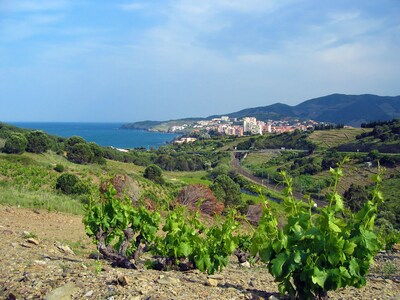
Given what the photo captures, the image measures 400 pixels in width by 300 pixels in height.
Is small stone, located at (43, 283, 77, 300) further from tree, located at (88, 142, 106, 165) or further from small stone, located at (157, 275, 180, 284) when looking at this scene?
tree, located at (88, 142, 106, 165)

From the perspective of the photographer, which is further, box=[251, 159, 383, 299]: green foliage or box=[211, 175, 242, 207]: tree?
box=[211, 175, 242, 207]: tree

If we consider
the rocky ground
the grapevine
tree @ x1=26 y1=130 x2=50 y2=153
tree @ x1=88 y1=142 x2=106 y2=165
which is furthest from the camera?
tree @ x1=88 y1=142 x2=106 y2=165

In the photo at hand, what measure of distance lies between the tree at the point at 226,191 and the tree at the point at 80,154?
1524cm

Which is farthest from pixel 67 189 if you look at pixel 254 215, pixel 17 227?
pixel 17 227

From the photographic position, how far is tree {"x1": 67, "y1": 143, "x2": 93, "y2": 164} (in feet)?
136

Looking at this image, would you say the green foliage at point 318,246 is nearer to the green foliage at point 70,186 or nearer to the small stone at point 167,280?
the small stone at point 167,280

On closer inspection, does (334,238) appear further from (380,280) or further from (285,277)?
(380,280)

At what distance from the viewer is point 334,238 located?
355cm

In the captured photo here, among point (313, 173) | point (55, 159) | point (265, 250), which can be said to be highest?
point (265, 250)

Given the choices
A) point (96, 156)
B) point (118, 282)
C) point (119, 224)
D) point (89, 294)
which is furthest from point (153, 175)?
point (89, 294)

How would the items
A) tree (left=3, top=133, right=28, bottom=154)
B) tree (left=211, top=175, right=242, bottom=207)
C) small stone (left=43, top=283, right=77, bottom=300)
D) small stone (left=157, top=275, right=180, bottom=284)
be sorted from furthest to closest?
tree (left=3, top=133, right=28, bottom=154), tree (left=211, top=175, right=242, bottom=207), small stone (left=157, top=275, right=180, bottom=284), small stone (left=43, top=283, right=77, bottom=300)

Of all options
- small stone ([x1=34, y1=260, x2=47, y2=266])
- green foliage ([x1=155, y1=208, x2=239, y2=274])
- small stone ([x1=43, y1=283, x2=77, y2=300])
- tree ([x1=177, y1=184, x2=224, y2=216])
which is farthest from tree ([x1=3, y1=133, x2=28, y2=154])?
small stone ([x1=43, y1=283, x2=77, y2=300])

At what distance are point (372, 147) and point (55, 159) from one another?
63.5 m

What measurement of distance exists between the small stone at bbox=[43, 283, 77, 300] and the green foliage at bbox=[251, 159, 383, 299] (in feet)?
6.83
